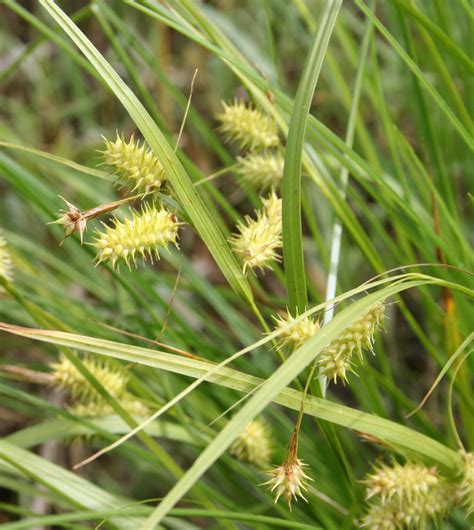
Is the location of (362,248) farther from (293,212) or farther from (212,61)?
(212,61)

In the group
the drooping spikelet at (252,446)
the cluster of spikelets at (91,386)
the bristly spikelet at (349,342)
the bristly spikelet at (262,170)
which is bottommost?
the drooping spikelet at (252,446)

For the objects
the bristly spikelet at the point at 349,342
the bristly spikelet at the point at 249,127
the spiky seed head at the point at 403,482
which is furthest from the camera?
the bristly spikelet at the point at 249,127

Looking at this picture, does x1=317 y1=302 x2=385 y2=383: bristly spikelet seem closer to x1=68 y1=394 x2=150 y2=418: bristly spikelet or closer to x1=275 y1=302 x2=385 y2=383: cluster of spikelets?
x1=275 y1=302 x2=385 y2=383: cluster of spikelets

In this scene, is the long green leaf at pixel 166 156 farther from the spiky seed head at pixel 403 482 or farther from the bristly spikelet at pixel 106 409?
the bristly spikelet at pixel 106 409

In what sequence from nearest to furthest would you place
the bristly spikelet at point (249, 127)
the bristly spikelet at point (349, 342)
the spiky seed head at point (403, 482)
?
the bristly spikelet at point (349, 342) → the spiky seed head at point (403, 482) → the bristly spikelet at point (249, 127)

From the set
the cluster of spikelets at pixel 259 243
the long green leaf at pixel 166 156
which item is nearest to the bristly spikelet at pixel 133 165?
the long green leaf at pixel 166 156


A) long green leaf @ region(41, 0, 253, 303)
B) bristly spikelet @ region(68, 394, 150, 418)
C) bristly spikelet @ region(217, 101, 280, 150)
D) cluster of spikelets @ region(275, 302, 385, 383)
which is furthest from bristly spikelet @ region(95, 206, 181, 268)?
bristly spikelet @ region(68, 394, 150, 418)

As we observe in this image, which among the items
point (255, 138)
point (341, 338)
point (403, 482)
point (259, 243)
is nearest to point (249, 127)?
point (255, 138)
